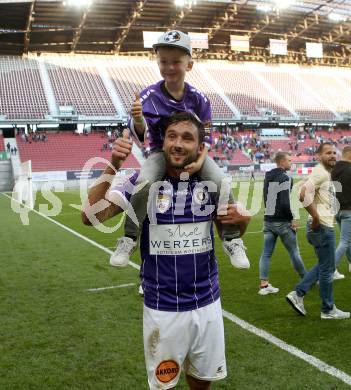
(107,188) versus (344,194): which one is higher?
(107,188)

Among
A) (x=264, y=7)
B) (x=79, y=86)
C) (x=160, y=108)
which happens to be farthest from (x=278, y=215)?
(x=264, y=7)

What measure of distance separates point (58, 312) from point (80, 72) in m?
46.9

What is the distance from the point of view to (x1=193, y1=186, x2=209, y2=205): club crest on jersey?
2.65m

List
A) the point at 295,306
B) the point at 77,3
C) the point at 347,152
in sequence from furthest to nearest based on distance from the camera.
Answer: the point at 77,3 → the point at 347,152 → the point at 295,306

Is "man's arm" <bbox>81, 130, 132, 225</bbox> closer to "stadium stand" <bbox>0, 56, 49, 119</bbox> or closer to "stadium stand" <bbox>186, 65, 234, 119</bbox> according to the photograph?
"stadium stand" <bbox>0, 56, 49, 119</bbox>

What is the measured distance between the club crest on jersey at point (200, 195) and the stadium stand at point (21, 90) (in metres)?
42.1

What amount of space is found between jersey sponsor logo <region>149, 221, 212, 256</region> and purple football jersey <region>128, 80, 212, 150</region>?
81 cm

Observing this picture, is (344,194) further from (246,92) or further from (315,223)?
(246,92)

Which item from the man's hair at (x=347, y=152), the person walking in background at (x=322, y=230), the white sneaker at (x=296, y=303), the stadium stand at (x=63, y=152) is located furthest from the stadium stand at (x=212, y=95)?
the white sneaker at (x=296, y=303)

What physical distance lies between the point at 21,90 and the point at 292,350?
4461 cm

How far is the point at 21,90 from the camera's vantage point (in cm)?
4441

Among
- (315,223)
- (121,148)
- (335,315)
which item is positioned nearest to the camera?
(121,148)

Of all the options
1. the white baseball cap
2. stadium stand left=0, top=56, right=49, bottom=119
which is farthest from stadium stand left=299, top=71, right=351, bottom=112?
the white baseball cap

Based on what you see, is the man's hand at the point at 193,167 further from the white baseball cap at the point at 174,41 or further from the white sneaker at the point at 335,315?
the white sneaker at the point at 335,315
